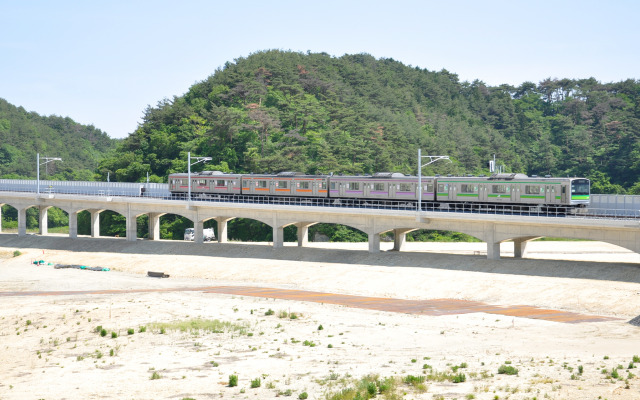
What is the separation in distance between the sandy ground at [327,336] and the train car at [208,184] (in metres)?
17.6

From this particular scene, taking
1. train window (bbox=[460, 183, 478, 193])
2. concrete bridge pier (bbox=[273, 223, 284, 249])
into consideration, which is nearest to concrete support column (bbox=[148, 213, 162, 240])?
concrete bridge pier (bbox=[273, 223, 284, 249])

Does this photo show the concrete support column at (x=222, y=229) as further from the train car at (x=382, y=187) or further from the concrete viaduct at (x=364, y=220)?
the train car at (x=382, y=187)

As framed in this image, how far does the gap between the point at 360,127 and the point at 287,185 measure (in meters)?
53.1

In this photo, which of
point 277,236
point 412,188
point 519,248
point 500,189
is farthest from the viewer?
point 277,236

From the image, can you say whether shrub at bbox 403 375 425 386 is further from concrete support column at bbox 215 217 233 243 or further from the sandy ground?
concrete support column at bbox 215 217 233 243

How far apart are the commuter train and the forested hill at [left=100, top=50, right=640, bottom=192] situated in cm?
2634

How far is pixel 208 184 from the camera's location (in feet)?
285

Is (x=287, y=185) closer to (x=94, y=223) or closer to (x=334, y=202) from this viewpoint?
(x=334, y=202)

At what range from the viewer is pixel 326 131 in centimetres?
12625

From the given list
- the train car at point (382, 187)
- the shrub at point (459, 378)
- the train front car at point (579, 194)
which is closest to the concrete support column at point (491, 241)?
the train front car at point (579, 194)

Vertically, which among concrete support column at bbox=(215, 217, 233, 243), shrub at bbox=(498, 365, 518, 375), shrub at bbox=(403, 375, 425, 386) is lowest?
shrub at bbox=(403, 375, 425, 386)

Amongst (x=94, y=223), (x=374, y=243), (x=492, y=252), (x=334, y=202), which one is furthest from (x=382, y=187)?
(x=94, y=223)

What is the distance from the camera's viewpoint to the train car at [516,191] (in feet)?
191

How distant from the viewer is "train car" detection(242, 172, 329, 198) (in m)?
77.2
